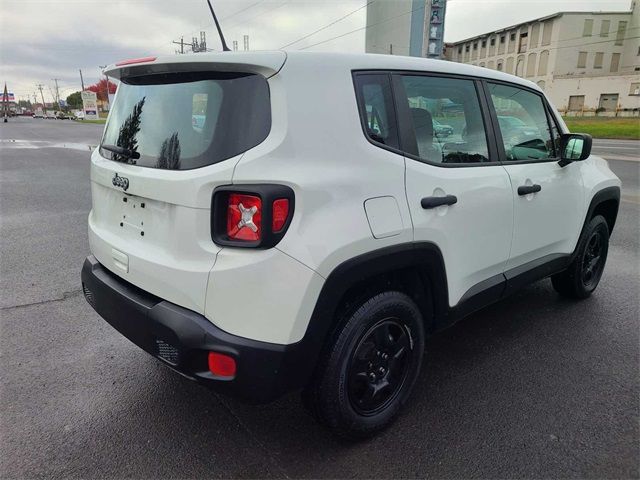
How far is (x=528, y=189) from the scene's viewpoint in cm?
302

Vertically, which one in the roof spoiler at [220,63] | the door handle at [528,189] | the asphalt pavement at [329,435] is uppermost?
the roof spoiler at [220,63]

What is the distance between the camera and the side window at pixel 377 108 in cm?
219

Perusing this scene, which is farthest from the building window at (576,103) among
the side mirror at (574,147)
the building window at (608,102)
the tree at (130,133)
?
the tree at (130,133)

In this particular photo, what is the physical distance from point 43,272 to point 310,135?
394 centimetres

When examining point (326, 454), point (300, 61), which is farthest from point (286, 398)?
point (300, 61)

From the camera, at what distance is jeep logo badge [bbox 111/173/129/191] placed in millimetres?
2275

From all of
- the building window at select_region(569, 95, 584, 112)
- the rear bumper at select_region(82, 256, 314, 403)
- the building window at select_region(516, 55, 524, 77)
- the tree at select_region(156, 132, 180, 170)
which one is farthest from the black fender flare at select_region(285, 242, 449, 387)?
the building window at select_region(516, 55, 524, 77)

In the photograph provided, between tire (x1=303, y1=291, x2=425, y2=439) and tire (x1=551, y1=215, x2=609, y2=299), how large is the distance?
7.06ft

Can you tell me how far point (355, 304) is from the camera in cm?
219

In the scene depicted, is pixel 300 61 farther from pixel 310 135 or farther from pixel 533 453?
pixel 533 453

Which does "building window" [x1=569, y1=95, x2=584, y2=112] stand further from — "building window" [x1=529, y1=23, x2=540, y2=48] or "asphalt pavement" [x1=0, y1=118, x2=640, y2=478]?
"asphalt pavement" [x1=0, y1=118, x2=640, y2=478]

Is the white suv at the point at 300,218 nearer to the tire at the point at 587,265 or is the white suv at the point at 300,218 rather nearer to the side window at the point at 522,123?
the side window at the point at 522,123

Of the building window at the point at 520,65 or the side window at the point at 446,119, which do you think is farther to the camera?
the building window at the point at 520,65

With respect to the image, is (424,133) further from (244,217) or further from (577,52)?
(577,52)
